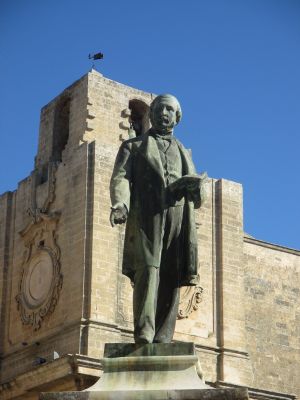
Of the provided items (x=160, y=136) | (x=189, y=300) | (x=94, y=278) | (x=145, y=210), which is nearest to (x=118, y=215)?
(x=145, y=210)

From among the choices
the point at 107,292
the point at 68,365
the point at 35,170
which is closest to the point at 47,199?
the point at 35,170

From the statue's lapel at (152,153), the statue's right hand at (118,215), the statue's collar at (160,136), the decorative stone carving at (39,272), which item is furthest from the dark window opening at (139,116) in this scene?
the statue's right hand at (118,215)

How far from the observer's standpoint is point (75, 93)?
28.2 meters

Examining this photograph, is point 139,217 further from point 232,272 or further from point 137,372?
point 232,272

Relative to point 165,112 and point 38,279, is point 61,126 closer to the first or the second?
point 38,279

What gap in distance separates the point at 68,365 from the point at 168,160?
16.5 m

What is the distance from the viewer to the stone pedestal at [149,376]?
6996 millimetres

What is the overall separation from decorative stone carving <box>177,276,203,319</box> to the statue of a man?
19.1 metres

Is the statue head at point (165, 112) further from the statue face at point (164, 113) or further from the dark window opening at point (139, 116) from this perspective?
the dark window opening at point (139, 116)

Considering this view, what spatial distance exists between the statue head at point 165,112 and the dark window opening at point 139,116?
19843 mm

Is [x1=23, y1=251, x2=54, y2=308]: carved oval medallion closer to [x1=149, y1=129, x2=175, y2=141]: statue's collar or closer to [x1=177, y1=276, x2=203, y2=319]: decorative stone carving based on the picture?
[x1=177, y1=276, x2=203, y2=319]: decorative stone carving

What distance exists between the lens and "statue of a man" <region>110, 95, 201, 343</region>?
7.67 meters

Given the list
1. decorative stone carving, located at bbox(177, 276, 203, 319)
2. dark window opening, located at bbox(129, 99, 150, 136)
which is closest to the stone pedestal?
decorative stone carving, located at bbox(177, 276, 203, 319)

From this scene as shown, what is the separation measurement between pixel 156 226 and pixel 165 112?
0.95 m
